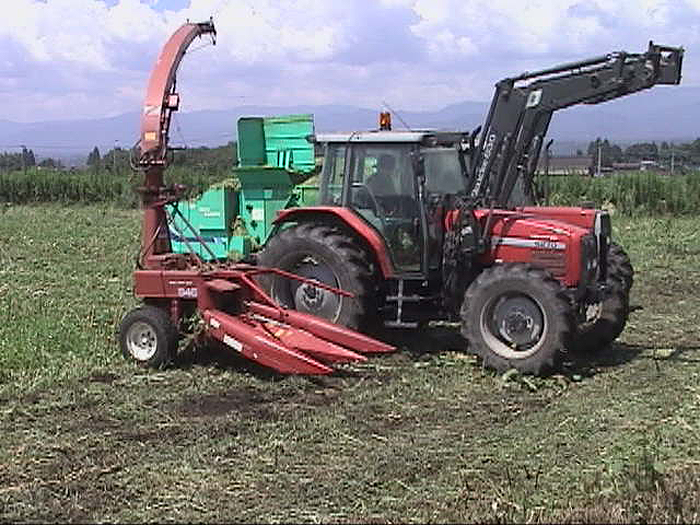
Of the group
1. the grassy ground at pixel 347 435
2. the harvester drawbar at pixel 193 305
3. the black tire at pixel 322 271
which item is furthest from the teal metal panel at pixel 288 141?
the black tire at pixel 322 271

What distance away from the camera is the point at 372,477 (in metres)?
5.77

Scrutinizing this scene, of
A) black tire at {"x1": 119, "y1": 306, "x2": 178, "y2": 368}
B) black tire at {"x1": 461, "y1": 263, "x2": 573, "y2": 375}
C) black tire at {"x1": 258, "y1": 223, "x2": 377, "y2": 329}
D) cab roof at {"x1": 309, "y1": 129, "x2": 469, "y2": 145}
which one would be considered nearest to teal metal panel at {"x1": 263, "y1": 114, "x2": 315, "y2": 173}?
cab roof at {"x1": 309, "y1": 129, "x2": 469, "y2": 145}

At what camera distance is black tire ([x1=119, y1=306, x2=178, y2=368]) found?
862 centimetres

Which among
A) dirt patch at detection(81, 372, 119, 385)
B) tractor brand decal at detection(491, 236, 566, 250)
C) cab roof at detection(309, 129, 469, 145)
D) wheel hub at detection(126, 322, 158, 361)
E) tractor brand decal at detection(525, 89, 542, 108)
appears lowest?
dirt patch at detection(81, 372, 119, 385)

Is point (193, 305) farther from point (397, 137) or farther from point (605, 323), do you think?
point (605, 323)

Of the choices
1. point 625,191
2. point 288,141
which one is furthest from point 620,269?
point 625,191

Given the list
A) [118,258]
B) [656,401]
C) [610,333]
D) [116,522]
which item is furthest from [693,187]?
[116,522]

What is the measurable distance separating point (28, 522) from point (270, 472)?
1.35m

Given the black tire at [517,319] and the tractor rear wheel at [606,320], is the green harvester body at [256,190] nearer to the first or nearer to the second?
the tractor rear wheel at [606,320]

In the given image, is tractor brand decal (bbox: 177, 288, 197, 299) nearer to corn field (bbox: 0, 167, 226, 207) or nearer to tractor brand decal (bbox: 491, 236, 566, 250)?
tractor brand decal (bbox: 491, 236, 566, 250)

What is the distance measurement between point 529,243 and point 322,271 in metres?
1.83

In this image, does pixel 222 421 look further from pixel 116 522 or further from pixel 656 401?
pixel 656 401

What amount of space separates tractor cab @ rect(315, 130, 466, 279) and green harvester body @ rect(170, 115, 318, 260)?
218 inches

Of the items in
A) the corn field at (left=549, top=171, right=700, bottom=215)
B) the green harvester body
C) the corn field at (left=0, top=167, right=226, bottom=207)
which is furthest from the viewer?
the corn field at (left=0, top=167, right=226, bottom=207)
